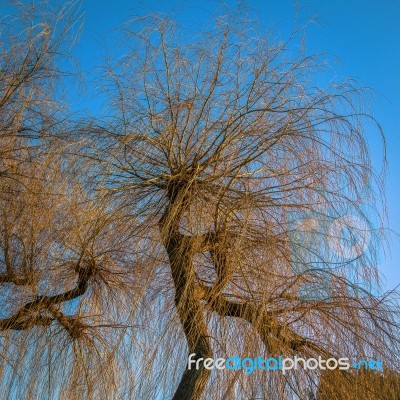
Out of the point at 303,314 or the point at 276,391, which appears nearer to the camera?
the point at 276,391

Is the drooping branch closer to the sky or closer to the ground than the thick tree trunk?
closer to the ground

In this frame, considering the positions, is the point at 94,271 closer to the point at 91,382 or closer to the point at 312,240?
the point at 91,382

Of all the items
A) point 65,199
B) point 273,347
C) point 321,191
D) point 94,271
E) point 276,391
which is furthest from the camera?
point 94,271

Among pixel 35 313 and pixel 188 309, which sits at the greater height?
pixel 188 309

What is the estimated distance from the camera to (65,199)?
3434 millimetres

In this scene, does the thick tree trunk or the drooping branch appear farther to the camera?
the drooping branch

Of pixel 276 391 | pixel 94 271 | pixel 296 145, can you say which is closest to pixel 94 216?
pixel 94 271

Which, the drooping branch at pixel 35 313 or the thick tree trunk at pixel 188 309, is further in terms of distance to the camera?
the drooping branch at pixel 35 313

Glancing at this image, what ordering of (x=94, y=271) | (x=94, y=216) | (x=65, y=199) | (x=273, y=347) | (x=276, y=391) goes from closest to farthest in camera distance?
(x=276, y=391)
(x=273, y=347)
(x=94, y=216)
(x=65, y=199)
(x=94, y=271)

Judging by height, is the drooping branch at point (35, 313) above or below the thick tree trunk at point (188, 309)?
below

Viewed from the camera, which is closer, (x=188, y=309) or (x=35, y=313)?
(x=188, y=309)

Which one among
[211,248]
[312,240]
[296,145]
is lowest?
[211,248]

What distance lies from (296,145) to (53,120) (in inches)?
73.2

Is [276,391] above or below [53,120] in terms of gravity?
below
